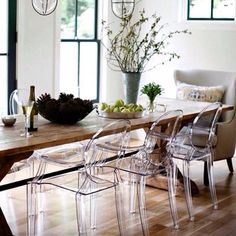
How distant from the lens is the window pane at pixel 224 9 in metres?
6.84

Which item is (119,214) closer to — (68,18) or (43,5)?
(43,5)

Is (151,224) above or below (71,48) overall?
below

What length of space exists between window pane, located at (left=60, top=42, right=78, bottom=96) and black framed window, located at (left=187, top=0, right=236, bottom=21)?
149 centimetres

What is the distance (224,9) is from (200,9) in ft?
1.03

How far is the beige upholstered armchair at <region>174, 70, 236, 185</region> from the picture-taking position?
5797mm

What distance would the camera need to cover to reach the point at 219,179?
586 centimetres

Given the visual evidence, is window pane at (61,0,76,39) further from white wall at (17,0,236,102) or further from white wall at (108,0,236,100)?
white wall at (108,0,236,100)

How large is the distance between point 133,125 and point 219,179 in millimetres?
1785

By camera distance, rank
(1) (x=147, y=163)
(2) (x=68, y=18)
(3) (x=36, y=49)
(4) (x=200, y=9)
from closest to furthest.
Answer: (1) (x=147, y=163), (3) (x=36, y=49), (2) (x=68, y=18), (4) (x=200, y=9)

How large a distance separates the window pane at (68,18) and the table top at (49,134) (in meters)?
2.02

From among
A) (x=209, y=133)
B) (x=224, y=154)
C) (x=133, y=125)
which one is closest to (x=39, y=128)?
(x=133, y=125)

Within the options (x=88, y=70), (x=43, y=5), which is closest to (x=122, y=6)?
(x=43, y=5)

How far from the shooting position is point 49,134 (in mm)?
3896

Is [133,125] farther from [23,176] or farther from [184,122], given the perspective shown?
[23,176]
